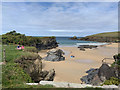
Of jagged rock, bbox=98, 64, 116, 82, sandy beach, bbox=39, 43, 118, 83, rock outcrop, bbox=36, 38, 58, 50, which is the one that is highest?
rock outcrop, bbox=36, 38, 58, 50

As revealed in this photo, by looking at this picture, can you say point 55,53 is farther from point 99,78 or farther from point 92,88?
point 92,88

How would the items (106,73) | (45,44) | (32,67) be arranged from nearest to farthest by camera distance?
(106,73)
(32,67)
(45,44)

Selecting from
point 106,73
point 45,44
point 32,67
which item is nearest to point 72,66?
point 106,73

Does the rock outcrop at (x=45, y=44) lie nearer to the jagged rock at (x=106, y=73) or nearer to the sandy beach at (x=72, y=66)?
the sandy beach at (x=72, y=66)

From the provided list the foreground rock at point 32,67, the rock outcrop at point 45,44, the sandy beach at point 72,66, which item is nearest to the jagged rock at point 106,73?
the sandy beach at point 72,66

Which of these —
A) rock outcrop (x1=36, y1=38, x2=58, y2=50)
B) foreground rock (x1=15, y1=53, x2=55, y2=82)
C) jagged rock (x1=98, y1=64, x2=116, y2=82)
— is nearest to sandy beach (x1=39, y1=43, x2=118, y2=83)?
foreground rock (x1=15, y1=53, x2=55, y2=82)

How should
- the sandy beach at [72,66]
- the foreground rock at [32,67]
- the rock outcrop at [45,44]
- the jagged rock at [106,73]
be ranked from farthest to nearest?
the rock outcrop at [45,44] → the sandy beach at [72,66] → the foreground rock at [32,67] → the jagged rock at [106,73]

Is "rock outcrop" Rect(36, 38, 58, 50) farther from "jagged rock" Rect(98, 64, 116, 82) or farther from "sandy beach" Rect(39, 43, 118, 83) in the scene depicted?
"jagged rock" Rect(98, 64, 116, 82)

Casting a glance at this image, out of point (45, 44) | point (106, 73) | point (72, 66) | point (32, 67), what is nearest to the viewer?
point (106, 73)

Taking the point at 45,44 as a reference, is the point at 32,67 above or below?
below

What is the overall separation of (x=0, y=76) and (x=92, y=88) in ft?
20.5

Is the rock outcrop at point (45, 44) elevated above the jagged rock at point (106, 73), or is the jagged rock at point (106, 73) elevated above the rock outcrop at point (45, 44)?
the rock outcrop at point (45, 44)

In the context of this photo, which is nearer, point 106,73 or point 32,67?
point 106,73

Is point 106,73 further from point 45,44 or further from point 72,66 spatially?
point 45,44
